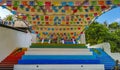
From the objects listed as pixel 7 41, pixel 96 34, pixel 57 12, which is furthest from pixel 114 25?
pixel 7 41

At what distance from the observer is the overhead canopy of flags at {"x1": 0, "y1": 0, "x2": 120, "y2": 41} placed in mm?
6132

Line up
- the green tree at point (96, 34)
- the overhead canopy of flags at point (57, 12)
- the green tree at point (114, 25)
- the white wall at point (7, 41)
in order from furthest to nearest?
the green tree at point (114, 25), the green tree at point (96, 34), the overhead canopy of flags at point (57, 12), the white wall at point (7, 41)

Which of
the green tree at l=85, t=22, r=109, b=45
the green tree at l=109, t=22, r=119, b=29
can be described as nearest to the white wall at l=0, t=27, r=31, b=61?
the green tree at l=85, t=22, r=109, b=45

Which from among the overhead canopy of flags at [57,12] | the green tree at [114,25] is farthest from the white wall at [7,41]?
the green tree at [114,25]

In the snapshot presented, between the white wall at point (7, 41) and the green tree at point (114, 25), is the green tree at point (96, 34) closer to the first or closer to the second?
the green tree at point (114, 25)

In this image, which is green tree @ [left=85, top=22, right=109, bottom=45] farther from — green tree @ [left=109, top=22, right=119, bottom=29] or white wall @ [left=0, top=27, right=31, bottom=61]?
white wall @ [left=0, top=27, right=31, bottom=61]

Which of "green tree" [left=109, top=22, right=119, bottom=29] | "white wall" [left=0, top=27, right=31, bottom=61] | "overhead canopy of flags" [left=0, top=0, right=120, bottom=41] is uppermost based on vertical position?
"green tree" [left=109, top=22, right=119, bottom=29]

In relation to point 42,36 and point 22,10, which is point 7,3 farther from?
point 42,36

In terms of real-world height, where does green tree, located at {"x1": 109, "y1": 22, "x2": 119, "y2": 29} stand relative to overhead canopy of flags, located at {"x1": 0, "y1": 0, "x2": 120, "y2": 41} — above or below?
above

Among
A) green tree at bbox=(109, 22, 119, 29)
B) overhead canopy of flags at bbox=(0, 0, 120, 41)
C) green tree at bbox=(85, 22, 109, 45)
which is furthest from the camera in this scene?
green tree at bbox=(109, 22, 119, 29)

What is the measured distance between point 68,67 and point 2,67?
4.23 ft

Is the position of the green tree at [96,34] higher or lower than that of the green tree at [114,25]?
lower

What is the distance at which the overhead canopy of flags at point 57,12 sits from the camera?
613cm

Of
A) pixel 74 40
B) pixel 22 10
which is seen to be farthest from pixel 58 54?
pixel 74 40
